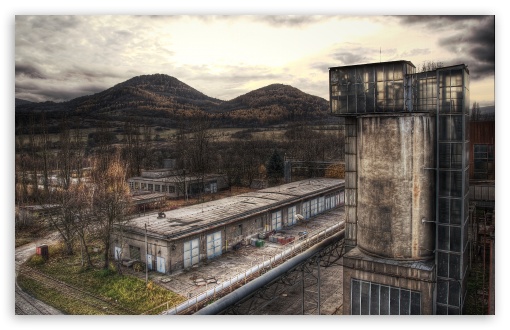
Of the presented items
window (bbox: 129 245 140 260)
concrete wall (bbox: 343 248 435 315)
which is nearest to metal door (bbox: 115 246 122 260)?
window (bbox: 129 245 140 260)

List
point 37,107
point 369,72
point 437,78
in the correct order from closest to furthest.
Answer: point 437,78
point 369,72
point 37,107

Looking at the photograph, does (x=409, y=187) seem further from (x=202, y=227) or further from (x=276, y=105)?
(x=276, y=105)

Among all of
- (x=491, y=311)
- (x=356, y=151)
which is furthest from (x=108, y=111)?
(x=491, y=311)

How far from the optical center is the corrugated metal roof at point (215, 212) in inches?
714

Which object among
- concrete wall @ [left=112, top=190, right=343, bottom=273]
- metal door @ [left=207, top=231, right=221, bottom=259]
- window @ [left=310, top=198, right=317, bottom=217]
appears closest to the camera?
concrete wall @ [left=112, top=190, right=343, bottom=273]

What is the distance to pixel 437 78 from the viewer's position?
11836mm

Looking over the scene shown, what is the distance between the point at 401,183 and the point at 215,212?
38.7 feet

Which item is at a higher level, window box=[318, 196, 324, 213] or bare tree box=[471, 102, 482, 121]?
bare tree box=[471, 102, 482, 121]

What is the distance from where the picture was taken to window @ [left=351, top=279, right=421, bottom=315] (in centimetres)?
1202

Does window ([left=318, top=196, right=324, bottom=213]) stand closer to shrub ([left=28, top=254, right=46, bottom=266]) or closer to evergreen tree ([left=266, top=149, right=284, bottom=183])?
evergreen tree ([left=266, top=149, right=284, bottom=183])

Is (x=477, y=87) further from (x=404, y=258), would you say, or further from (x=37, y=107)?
(x=37, y=107)

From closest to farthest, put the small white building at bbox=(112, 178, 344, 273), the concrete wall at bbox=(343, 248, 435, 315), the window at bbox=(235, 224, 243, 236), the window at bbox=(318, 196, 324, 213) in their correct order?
the concrete wall at bbox=(343, 248, 435, 315) < the small white building at bbox=(112, 178, 344, 273) < the window at bbox=(235, 224, 243, 236) < the window at bbox=(318, 196, 324, 213)

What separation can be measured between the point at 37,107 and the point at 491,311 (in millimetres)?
17953

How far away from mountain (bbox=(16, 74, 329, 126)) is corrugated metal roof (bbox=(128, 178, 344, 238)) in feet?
19.2
